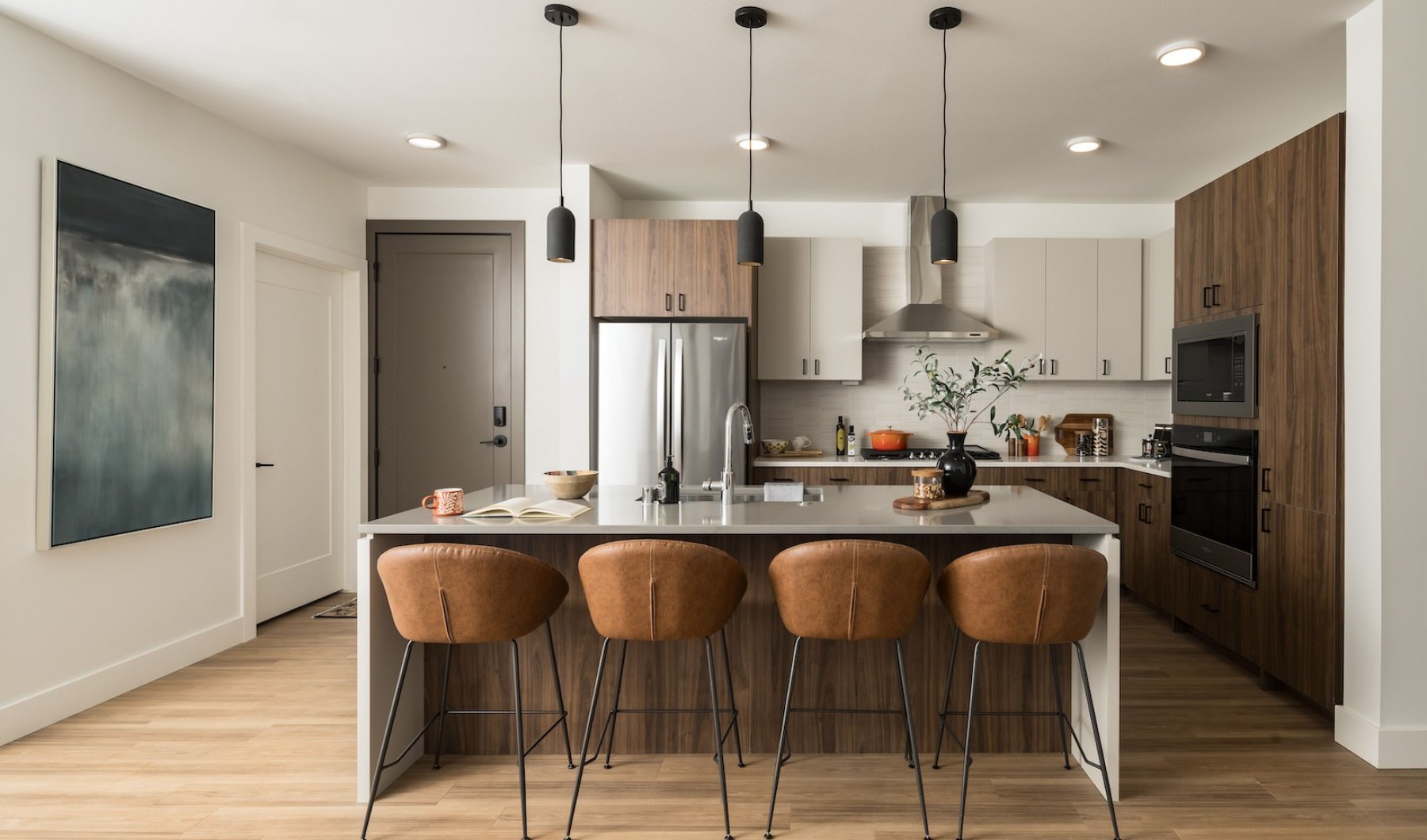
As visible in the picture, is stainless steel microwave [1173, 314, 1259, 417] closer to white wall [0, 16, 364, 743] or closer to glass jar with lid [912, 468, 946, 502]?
glass jar with lid [912, 468, 946, 502]

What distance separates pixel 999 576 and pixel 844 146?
2804mm

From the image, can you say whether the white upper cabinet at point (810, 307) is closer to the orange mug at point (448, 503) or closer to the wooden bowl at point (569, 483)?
the wooden bowl at point (569, 483)

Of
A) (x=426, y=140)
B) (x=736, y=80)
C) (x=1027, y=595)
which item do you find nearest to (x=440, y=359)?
(x=426, y=140)

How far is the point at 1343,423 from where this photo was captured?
2824 mm

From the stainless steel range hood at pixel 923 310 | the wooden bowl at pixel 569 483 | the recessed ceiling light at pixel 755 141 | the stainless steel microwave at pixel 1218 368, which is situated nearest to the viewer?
the wooden bowl at pixel 569 483

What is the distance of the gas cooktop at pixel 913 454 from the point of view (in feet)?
17.1

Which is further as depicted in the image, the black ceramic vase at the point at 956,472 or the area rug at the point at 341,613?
the area rug at the point at 341,613

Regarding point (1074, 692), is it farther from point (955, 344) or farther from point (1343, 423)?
point (955, 344)

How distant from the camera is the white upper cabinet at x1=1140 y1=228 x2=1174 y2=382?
5.20 m

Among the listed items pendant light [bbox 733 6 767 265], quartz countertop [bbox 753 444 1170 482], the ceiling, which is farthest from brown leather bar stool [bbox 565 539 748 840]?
quartz countertop [bbox 753 444 1170 482]

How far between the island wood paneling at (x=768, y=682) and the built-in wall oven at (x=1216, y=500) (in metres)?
1.27

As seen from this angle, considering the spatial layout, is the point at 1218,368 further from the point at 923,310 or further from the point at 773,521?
the point at 773,521

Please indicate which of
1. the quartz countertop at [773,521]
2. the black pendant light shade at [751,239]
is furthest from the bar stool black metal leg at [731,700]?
the black pendant light shade at [751,239]

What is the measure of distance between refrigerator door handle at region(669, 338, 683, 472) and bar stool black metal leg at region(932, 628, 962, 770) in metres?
2.28
